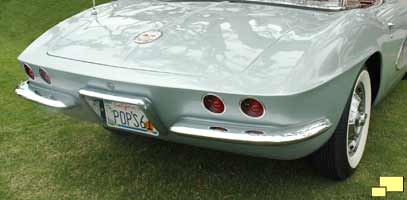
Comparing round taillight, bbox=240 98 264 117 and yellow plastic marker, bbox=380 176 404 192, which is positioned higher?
round taillight, bbox=240 98 264 117

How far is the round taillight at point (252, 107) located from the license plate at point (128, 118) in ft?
1.71

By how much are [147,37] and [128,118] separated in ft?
1.62

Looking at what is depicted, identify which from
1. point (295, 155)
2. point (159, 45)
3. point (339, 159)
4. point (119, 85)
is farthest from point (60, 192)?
point (339, 159)

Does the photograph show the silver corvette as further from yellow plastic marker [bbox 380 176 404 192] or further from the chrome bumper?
yellow plastic marker [bbox 380 176 404 192]

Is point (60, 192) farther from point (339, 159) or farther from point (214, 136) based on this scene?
point (339, 159)

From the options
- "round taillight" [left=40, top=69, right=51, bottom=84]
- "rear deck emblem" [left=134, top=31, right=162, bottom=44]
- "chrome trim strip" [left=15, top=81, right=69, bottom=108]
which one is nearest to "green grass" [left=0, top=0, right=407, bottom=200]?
"chrome trim strip" [left=15, top=81, right=69, bottom=108]

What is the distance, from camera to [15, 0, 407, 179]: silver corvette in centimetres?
212

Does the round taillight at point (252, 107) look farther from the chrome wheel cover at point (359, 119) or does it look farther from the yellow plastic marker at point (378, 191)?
the yellow plastic marker at point (378, 191)

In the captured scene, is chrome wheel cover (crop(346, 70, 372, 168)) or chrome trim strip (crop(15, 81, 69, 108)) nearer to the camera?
chrome trim strip (crop(15, 81, 69, 108))

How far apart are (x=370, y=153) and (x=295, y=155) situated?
1.14 metres

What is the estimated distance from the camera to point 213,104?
2180 mm

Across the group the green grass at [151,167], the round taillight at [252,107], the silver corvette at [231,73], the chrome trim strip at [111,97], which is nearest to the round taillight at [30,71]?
the silver corvette at [231,73]

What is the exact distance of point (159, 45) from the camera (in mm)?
2486

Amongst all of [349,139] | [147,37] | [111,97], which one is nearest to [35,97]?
[111,97]
